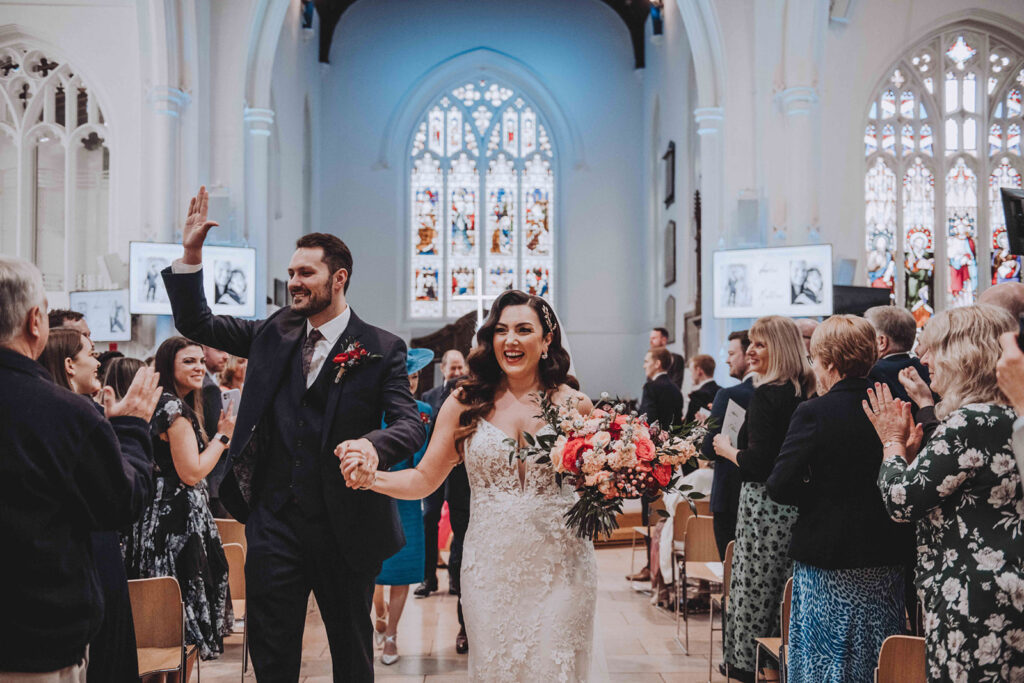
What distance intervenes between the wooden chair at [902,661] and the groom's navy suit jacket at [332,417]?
63.1 inches

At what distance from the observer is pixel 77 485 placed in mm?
2191

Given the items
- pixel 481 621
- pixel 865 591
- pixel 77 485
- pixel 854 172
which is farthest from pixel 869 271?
pixel 77 485

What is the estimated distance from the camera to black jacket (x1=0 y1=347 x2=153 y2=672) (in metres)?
2.10

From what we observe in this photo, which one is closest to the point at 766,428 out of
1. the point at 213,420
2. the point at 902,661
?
the point at 902,661

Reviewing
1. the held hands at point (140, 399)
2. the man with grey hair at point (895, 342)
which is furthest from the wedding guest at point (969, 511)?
the held hands at point (140, 399)

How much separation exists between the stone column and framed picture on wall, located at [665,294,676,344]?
7371 millimetres

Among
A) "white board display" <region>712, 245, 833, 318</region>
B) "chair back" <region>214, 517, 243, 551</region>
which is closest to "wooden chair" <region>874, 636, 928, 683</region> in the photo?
"chair back" <region>214, 517, 243, 551</region>

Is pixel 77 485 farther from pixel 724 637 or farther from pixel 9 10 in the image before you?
pixel 9 10

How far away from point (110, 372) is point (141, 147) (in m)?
7.45

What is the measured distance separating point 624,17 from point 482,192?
454cm

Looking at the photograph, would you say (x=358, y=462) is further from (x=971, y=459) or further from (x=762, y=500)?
(x=762, y=500)

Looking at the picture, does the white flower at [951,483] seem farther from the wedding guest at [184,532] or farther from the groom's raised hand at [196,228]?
the wedding guest at [184,532]

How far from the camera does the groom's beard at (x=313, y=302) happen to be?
3.27 meters

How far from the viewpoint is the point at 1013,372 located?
2.15m
